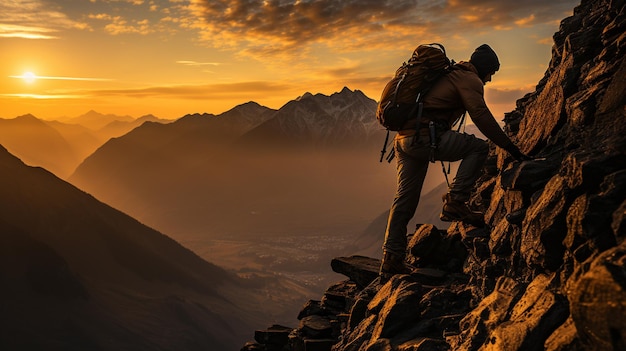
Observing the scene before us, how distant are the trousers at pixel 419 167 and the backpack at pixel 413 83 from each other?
598mm

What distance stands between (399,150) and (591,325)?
23.5 feet

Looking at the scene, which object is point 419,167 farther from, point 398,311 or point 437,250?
point 398,311

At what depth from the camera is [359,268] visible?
18.4 m

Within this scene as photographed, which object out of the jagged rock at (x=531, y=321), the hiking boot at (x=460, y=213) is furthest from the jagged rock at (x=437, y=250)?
the jagged rock at (x=531, y=321)

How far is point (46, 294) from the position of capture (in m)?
194

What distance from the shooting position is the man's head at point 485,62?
1215 cm

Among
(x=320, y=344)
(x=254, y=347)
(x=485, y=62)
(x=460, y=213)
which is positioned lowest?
(x=254, y=347)

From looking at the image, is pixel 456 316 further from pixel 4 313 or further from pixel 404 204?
pixel 4 313

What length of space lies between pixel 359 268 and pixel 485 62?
9143mm

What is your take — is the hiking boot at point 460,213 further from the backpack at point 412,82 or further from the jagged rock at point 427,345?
the jagged rock at point 427,345

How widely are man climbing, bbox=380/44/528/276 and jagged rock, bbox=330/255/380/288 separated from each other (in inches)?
187

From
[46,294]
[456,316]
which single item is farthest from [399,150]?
[46,294]

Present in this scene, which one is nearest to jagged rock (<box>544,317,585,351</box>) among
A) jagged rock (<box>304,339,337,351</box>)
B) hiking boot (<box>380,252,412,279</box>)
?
hiking boot (<box>380,252,412,279</box>)

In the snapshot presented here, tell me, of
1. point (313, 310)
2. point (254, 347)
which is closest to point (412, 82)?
point (313, 310)
